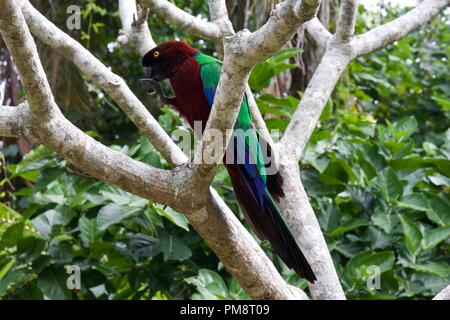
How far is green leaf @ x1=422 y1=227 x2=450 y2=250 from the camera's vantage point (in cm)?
390

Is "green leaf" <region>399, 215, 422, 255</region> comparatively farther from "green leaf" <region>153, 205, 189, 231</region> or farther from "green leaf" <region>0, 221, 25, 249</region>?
"green leaf" <region>0, 221, 25, 249</region>

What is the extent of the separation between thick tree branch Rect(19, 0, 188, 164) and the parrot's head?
19.6 inches

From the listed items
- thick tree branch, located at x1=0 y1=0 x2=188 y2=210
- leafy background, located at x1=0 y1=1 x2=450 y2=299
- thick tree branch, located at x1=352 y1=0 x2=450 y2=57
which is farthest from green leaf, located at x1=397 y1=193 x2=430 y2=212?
thick tree branch, located at x1=0 y1=0 x2=188 y2=210

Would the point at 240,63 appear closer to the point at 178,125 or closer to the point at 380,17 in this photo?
the point at 178,125

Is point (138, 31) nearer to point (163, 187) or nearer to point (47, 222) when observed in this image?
point (47, 222)

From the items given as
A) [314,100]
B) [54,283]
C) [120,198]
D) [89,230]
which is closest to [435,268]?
[314,100]

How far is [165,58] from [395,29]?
4.79 feet

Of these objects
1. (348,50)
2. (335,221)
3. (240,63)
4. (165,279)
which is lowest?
(165,279)

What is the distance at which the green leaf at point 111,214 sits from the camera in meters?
4.07

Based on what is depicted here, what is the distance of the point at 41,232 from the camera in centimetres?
433

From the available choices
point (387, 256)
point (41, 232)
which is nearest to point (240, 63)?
point (387, 256)

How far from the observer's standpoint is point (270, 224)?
3.28 meters

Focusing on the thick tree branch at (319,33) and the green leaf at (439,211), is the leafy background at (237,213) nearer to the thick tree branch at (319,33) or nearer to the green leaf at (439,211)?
the green leaf at (439,211)

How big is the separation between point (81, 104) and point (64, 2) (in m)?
1.03
